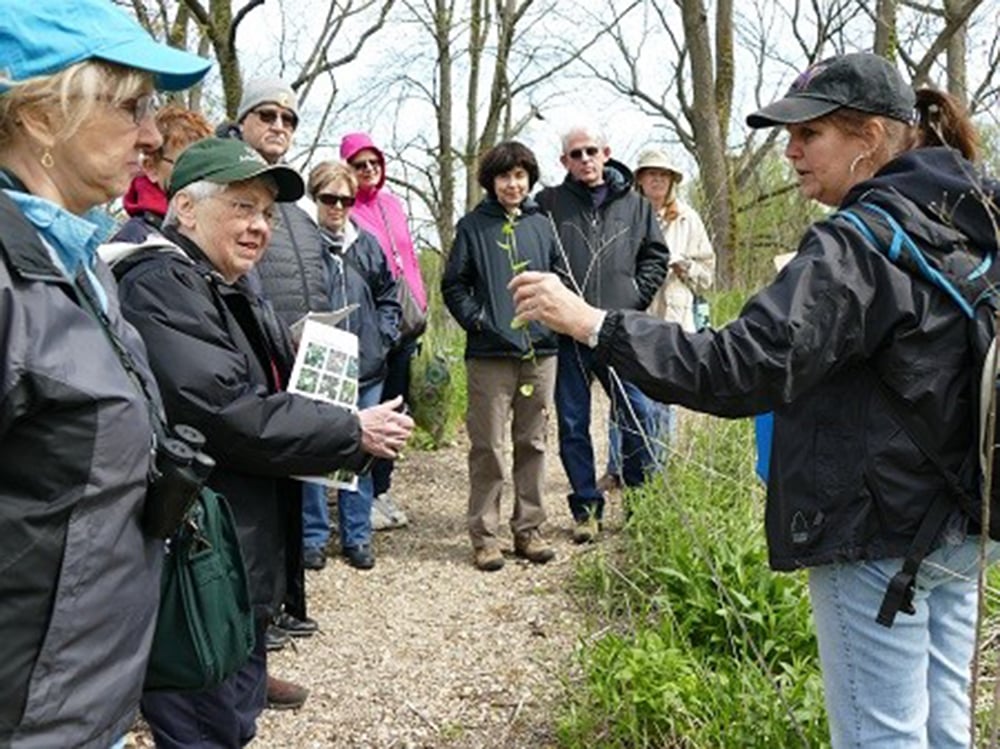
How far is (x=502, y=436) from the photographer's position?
16.3ft

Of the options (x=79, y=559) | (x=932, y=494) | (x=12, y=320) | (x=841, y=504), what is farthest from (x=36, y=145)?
(x=932, y=494)

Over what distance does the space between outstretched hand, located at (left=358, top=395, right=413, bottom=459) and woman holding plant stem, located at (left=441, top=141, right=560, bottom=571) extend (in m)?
2.25

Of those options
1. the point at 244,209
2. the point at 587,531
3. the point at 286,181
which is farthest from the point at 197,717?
the point at 587,531

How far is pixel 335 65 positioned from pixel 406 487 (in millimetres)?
7316

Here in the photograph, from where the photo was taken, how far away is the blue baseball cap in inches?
58.2

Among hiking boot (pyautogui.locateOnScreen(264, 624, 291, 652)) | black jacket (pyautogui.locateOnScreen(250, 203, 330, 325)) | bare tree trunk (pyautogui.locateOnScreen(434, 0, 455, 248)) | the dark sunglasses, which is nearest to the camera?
hiking boot (pyautogui.locateOnScreen(264, 624, 291, 652))

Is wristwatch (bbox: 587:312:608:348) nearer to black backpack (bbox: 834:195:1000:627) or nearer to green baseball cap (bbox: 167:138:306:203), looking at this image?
black backpack (bbox: 834:195:1000:627)

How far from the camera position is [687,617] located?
3.63 m

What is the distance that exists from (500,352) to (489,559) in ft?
3.29

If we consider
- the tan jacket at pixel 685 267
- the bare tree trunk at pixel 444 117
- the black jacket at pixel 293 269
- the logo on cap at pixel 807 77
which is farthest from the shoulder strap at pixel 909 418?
the bare tree trunk at pixel 444 117

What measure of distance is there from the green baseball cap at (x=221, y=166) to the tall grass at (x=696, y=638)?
123 cm

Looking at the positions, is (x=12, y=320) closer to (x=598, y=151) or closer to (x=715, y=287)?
(x=598, y=151)

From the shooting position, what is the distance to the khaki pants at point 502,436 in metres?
4.90

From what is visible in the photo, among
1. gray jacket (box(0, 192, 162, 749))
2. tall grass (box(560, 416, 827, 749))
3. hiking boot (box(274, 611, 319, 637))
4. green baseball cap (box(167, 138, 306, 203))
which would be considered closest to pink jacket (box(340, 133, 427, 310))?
tall grass (box(560, 416, 827, 749))
